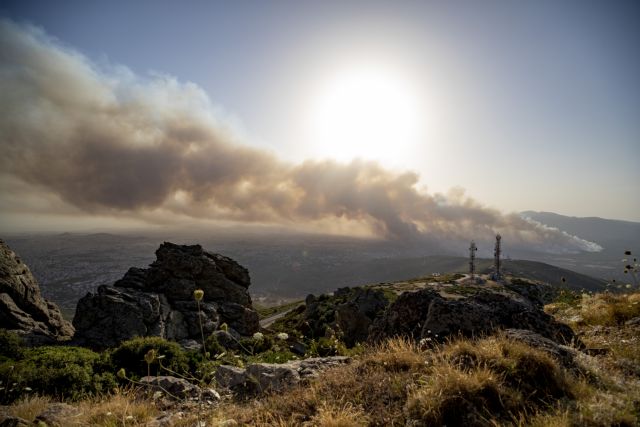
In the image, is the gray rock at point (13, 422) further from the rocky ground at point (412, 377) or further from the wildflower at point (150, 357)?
the wildflower at point (150, 357)

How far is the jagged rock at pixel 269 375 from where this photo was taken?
840cm

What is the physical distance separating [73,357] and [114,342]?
24500 mm

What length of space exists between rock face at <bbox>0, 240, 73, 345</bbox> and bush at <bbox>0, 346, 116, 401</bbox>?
85.8 ft

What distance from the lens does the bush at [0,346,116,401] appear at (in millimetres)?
13695

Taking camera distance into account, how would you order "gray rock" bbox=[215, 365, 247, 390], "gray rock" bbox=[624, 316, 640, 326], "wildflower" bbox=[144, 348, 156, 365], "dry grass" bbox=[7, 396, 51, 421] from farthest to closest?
"gray rock" bbox=[624, 316, 640, 326]
"gray rock" bbox=[215, 365, 247, 390]
"dry grass" bbox=[7, 396, 51, 421]
"wildflower" bbox=[144, 348, 156, 365]

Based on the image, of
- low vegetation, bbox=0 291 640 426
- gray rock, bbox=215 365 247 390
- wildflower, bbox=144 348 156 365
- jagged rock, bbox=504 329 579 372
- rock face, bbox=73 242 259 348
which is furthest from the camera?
rock face, bbox=73 242 259 348

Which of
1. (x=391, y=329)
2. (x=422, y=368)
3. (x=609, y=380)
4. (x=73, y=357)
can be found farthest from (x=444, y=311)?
(x=73, y=357)

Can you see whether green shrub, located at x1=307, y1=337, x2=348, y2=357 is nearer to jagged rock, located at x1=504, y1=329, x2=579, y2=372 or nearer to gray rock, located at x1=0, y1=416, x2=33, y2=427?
jagged rock, located at x1=504, y1=329, x2=579, y2=372

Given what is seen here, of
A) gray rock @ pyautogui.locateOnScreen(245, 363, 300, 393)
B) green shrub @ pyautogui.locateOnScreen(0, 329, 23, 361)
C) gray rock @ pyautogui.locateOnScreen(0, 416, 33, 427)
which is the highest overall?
gray rock @ pyautogui.locateOnScreen(245, 363, 300, 393)

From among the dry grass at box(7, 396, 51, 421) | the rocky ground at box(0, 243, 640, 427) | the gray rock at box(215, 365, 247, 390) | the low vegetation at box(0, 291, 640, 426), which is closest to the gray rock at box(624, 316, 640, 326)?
the rocky ground at box(0, 243, 640, 427)

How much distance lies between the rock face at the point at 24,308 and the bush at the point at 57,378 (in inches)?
1030

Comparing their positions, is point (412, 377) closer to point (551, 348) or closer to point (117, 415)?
point (551, 348)

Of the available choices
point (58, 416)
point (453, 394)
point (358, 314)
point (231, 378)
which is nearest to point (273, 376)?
point (231, 378)

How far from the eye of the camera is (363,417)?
18.2 feet
